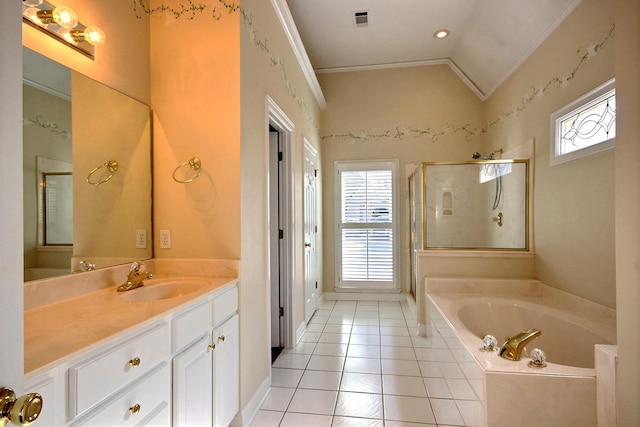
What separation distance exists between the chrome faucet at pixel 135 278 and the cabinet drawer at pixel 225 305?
0.41 metres

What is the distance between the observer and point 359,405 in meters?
2.00

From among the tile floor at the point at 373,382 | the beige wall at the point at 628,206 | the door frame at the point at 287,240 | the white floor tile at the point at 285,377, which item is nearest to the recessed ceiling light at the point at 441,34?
the door frame at the point at 287,240

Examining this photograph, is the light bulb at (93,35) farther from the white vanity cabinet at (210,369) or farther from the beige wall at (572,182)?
the beige wall at (572,182)

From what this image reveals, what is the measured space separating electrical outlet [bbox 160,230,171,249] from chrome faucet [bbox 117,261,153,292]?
0.29 m

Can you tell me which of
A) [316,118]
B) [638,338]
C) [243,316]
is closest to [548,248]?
[638,338]

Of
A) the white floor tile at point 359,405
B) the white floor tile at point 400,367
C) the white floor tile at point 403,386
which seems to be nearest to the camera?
the white floor tile at point 359,405

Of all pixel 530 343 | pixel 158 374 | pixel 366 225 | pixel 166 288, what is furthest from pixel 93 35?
pixel 366 225

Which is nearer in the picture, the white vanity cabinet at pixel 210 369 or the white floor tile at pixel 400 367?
the white vanity cabinet at pixel 210 369

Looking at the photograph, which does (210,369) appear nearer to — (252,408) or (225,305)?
(225,305)

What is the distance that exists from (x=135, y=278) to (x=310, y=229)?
7.40 feet

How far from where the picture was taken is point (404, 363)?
256cm

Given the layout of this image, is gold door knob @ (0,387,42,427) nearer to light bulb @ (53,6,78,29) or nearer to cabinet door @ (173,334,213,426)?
cabinet door @ (173,334,213,426)

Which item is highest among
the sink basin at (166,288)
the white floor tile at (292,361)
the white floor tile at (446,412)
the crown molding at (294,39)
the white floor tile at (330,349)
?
the crown molding at (294,39)

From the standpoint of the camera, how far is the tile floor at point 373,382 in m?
1.83
